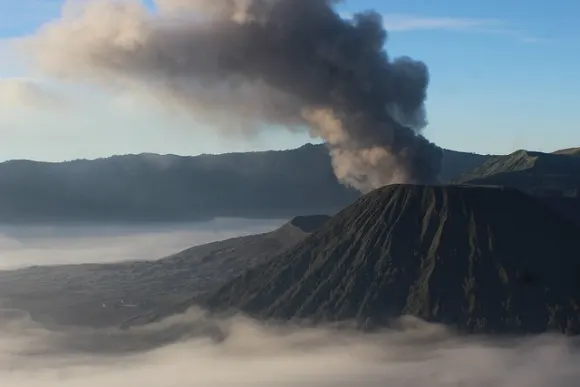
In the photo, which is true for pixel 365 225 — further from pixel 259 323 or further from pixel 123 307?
pixel 123 307

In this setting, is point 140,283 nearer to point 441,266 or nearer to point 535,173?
Answer: point 535,173

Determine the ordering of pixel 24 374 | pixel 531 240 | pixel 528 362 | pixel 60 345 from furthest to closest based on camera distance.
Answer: pixel 60 345 → pixel 24 374 → pixel 531 240 → pixel 528 362

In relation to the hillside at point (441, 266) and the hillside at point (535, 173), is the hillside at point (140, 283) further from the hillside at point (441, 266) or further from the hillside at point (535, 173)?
the hillside at point (441, 266)

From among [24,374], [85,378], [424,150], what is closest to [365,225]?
[424,150]

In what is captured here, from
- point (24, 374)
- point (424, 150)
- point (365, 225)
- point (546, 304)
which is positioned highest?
point (424, 150)

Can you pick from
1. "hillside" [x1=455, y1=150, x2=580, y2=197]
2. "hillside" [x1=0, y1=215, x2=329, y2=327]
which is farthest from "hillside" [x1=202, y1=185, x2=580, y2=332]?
"hillside" [x1=455, y1=150, x2=580, y2=197]
